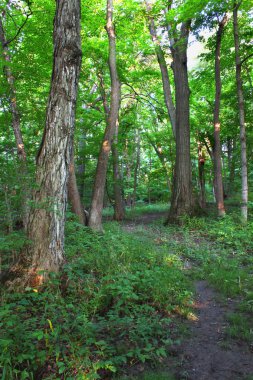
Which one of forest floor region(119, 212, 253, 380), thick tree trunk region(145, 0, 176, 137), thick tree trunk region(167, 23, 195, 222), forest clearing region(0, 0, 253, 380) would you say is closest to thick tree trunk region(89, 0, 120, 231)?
forest clearing region(0, 0, 253, 380)

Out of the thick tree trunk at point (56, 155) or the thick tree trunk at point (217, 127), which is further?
the thick tree trunk at point (217, 127)

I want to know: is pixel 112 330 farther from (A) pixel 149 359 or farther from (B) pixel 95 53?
(B) pixel 95 53

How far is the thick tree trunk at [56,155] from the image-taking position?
4.05 m

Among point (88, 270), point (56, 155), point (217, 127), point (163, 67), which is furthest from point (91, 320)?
point (163, 67)

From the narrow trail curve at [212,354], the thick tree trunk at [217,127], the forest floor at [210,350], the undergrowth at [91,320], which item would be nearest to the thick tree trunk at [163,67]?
the thick tree trunk at [217,127]

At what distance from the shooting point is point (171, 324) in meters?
3.50

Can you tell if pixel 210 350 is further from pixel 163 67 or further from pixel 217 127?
pixel 163 67

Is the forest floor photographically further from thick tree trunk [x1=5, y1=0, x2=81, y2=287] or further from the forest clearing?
thick tree trunk [x1=5, y1=0, x2=81, y2=287]

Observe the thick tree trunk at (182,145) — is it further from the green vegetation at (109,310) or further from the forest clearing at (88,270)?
the green vegetation at (109,310)

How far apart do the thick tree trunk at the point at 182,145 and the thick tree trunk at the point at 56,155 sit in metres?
6.35

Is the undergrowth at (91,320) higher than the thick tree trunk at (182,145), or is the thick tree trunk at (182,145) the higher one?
the thick tree trunk at (182,145)

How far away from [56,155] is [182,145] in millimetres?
7007

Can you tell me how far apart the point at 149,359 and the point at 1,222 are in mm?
2852

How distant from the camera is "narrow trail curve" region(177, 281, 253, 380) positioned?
262 centimetres
